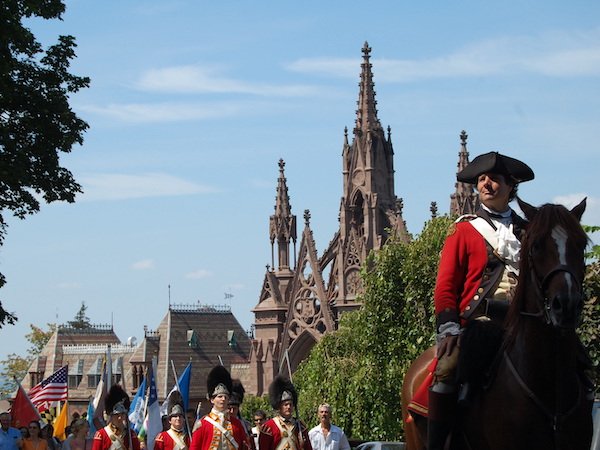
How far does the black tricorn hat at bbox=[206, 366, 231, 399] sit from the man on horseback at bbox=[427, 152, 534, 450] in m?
5.87

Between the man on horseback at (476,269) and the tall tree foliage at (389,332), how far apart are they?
103 feet

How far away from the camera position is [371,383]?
43.6m

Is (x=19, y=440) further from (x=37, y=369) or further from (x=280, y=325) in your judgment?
(x=37, y=369)

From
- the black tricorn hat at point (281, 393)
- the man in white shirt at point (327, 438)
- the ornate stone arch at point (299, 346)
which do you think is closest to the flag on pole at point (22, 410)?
the man in white shirt at point (327, 438)

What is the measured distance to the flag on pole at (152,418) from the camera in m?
22.0

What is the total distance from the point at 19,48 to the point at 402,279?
64.3 ft

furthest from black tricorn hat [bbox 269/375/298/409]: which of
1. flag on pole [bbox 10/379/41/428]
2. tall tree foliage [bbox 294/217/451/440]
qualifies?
tall tree foliage [bbox 294/217/451/440]

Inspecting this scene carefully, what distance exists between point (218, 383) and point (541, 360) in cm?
713

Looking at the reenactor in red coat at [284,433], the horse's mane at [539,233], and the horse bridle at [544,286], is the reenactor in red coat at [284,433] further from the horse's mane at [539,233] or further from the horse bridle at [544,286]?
the horse bridle at [544,286]

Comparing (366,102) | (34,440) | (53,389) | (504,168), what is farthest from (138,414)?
(366,102)

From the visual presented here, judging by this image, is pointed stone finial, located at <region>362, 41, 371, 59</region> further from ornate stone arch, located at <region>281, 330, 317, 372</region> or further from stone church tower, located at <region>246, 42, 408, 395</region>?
ornate stone arch, located at <region>281, 330, 317, 372</region>

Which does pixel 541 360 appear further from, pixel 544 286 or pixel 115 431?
pixel 115 431

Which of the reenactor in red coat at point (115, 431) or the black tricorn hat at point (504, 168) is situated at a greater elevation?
the black tricorn hat at point (504, 168)

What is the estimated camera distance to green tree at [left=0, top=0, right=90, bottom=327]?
26.2 meters
